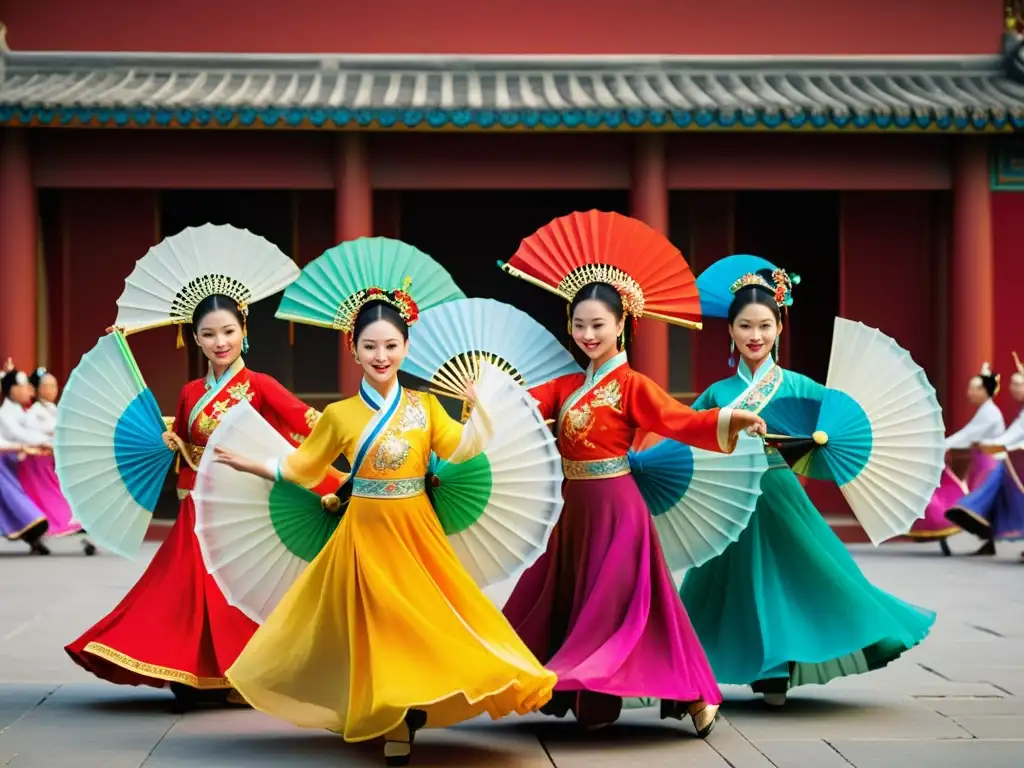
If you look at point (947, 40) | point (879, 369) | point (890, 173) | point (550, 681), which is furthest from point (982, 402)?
point (550, 681)

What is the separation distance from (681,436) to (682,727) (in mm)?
1026

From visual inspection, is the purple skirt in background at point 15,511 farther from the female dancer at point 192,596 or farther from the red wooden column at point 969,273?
the red wooden column at point 969,273

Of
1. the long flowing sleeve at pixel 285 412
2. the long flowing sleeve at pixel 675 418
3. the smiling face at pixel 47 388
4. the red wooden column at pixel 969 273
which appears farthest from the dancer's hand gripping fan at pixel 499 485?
the red wooden column at pixel 969 273

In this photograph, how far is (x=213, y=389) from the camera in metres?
6.53

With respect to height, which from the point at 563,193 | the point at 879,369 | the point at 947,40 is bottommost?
the point at 879,369

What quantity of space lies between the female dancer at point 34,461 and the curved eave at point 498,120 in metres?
1.98

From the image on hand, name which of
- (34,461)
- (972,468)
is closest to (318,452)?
(34,461)

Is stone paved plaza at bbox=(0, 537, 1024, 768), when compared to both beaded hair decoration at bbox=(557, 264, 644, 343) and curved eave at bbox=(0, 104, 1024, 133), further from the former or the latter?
curved eave at bbox=(0, 104, 1024, 133)

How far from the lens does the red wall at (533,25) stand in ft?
46.7

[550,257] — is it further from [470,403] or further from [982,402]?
[982,402]

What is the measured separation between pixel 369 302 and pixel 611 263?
3.07 ft

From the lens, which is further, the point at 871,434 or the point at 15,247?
the point at 15,247

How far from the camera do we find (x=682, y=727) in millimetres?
6008

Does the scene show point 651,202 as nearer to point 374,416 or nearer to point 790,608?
point 790,608
